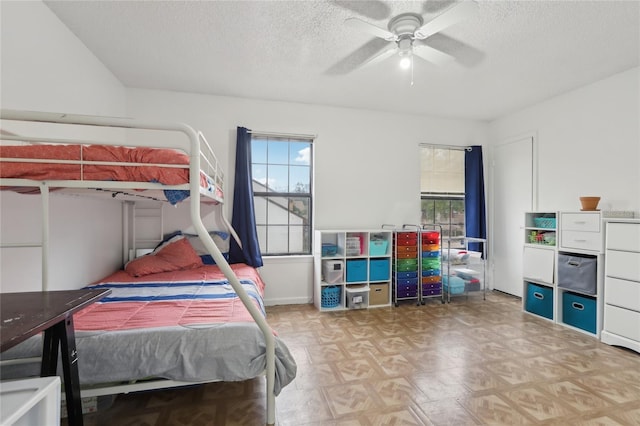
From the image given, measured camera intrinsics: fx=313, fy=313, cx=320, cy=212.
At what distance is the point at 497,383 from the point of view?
2135 mm

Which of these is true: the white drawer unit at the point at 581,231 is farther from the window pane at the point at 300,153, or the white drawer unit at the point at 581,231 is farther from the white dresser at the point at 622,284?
the window pane at the point at 300,153

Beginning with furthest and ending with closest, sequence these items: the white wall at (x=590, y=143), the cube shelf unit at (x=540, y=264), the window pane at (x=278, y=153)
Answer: the window pane at (x=278, y=153), the cube shelf unit at (x=540, y=264), the white wall at (x=590, y=143)

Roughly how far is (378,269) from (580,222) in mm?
2096

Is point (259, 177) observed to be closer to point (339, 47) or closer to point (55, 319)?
point (339, 47)

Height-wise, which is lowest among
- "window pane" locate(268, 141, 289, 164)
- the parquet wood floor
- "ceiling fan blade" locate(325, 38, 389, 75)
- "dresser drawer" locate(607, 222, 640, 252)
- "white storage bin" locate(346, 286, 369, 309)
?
the parquet wood floor

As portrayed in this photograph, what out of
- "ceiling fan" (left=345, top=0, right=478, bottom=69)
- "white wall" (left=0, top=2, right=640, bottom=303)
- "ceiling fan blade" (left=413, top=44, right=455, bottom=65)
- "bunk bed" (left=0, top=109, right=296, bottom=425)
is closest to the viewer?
"bunk bed" (left=0, top=109, right=296, bottom=425)

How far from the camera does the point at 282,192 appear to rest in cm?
408

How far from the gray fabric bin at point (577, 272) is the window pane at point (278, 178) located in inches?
125

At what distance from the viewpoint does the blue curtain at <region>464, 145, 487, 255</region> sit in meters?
4.50

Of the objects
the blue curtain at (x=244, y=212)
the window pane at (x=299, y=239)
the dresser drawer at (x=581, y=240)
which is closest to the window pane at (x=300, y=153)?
the blue curtain at (x=244, y=212)

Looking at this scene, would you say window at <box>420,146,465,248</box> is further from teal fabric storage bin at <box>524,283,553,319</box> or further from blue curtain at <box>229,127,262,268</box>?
blue curtain at <box>229,127,262,268</box>

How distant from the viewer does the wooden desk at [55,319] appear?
100 centimetres

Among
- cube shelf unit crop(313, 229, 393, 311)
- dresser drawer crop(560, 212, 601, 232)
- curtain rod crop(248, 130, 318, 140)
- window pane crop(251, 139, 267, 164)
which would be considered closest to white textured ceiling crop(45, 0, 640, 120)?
curtain rod crop(248, 130, 318, 140)

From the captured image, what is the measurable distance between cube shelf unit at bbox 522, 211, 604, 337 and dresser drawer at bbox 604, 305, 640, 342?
9 centimetres
